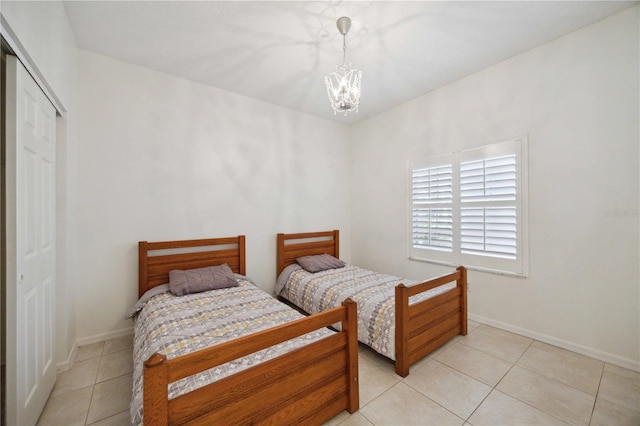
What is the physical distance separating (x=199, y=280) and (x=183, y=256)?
1.48 ft

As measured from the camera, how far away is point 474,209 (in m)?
2.83

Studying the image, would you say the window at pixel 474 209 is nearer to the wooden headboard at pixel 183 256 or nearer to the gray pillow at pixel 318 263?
the gray pillow at pixel 318 263

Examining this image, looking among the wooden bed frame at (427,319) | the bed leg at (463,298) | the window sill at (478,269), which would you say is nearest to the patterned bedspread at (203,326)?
the wooden bed frame at (427,319)

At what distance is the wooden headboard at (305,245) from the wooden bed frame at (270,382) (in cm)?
204

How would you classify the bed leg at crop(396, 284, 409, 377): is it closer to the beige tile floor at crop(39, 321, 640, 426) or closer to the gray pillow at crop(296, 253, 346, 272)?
the beige tile floor at crop(39, 321, 640, 426)

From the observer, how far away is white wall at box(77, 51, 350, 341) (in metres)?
2.42

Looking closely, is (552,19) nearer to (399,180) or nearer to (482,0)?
(482,0)

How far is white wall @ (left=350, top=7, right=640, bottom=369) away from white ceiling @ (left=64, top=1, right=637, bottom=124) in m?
0.23

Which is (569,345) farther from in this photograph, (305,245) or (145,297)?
(145,297)

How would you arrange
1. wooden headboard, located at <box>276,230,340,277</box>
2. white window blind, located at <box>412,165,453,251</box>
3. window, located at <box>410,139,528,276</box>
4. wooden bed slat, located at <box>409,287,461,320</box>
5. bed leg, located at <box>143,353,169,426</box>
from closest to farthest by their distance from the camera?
bed leg, located at <box>143,353,169,426</box>
wooden bed slat, located at <box>409,287,461,320</box>
window, located at <box>410,139,528,276</box>
white window blind, located at <box>412,165,453,251</box>
wooden headboard, located at <box>276,230,340,277</box>

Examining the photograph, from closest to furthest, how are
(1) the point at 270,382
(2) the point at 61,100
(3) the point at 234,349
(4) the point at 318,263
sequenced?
(3) the point at 234,349, (1) the point at 270,382, (2) the point at 61,100, (4) the point at 318,263

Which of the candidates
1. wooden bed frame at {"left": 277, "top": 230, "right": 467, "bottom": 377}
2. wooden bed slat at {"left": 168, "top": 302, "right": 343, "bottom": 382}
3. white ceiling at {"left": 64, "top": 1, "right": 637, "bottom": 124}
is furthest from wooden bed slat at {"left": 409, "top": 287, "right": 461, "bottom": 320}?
white ceiling at {"left": 64, "top": 1, "right": 637, "bottom": 124}

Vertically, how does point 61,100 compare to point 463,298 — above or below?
above

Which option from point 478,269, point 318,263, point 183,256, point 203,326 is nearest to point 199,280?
point 183,256
